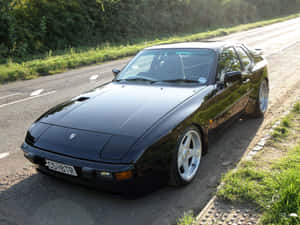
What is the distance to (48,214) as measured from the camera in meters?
3.03

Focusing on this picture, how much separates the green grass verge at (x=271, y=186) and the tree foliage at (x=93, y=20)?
16402 millimetres

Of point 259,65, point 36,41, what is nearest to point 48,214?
point 259,65

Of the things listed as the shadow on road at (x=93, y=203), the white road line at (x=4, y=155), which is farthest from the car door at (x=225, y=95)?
the white road line at (x=4, y=155)

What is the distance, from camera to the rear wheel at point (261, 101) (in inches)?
215

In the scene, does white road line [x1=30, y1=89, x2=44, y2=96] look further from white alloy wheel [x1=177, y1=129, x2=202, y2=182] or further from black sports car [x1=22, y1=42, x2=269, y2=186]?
white alloy wheel [x1=177, y1=129, x2=202, y2=182]

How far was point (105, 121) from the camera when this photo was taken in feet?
10.9

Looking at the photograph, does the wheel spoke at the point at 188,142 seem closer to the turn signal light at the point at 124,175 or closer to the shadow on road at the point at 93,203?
the shadow on road at the point at 93,203

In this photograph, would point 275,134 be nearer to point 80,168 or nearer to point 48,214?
point 80,168

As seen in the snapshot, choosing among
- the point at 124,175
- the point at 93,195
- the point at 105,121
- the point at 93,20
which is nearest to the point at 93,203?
the point at 93,195

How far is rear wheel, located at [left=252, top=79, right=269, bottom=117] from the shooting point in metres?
5.46

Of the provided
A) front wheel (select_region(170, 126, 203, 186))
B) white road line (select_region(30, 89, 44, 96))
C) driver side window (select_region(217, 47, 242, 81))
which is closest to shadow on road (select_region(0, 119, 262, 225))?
front wheel (select_region(170, 126, 203, 186))

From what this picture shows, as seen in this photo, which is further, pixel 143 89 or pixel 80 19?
pixel 80 19

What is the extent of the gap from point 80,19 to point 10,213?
22.6 m

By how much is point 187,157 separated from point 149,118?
2.12 feet
